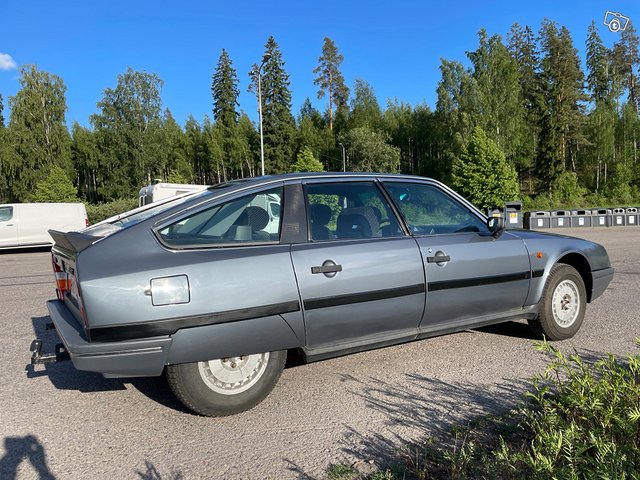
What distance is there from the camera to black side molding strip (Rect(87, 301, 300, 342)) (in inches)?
115

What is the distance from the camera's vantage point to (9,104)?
49656mm

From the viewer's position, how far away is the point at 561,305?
16.1 ft

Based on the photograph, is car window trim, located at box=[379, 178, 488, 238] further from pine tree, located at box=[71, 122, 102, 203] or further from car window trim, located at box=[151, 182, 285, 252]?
pine tree, located at box=[71, 122, 102, 203]

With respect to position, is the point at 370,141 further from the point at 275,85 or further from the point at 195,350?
the point at 195,350

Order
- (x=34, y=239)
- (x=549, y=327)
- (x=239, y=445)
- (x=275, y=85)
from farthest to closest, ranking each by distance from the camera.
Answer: (x=275, y=85)
(x=34, y=239)
(x=549, y=327)
(x=239, y=445)

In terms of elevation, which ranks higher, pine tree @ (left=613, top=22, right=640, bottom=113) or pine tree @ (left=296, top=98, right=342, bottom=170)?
pine tree @ (left=613, top=22, right=640, bottom=113)

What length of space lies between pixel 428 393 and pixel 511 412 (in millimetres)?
669

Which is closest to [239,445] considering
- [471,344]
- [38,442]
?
[38,442]

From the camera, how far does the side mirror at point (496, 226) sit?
442 centimetres

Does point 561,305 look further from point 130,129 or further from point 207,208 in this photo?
point 130,129

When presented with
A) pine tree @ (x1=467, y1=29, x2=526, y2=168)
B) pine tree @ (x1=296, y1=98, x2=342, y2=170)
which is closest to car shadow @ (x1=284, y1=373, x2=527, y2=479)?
pine tree @ (x1=467, y1=29, x2=526, y2=168)

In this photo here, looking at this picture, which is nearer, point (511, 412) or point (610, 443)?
point (610, 443)

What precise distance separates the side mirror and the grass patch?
1630 mm

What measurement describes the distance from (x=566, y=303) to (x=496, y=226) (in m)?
1.28
